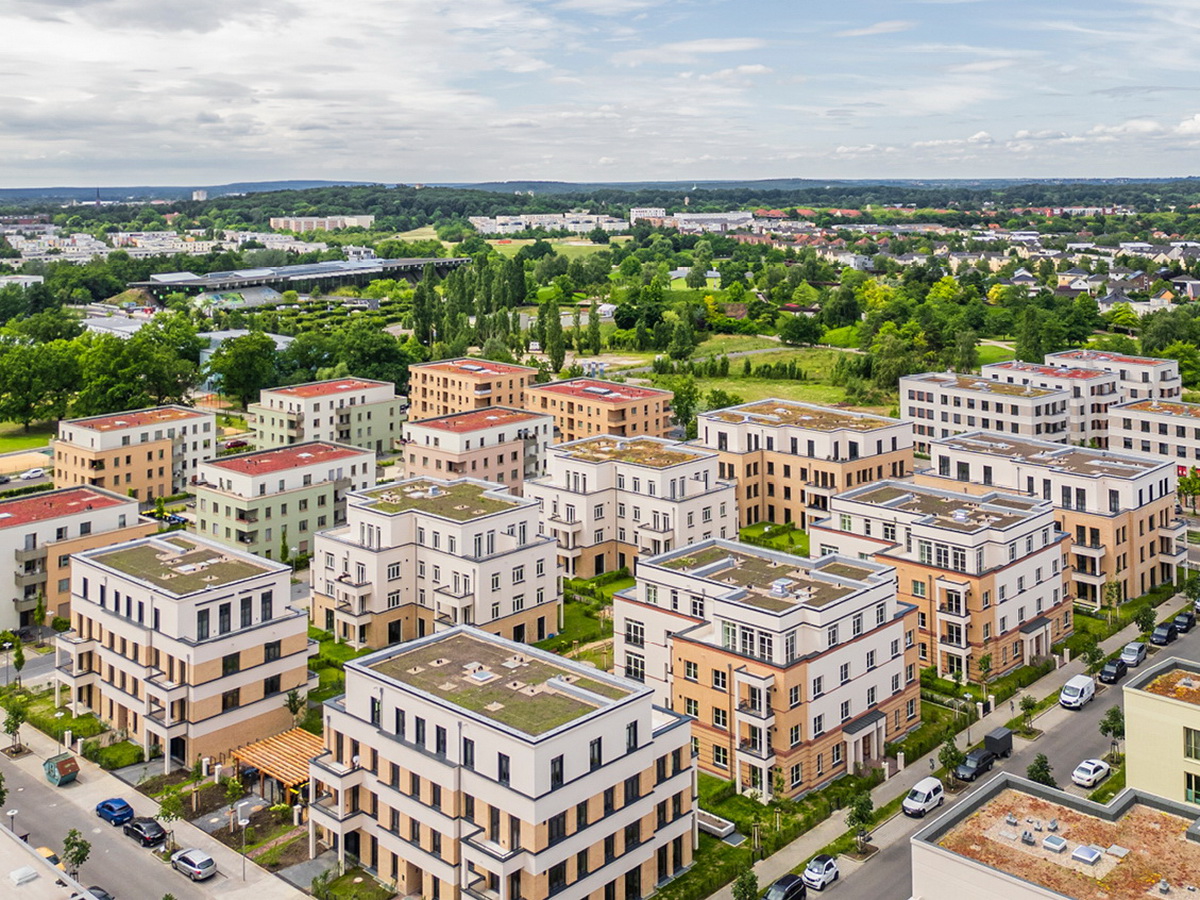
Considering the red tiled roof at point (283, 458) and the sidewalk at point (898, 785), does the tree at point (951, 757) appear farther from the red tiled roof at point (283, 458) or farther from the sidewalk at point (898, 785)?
the red tiled roof at point (283, 458)

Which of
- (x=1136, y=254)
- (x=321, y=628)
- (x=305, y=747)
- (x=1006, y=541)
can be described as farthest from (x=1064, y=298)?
(x=305, y=747)

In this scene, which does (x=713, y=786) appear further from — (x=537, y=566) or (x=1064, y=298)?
(x=1064, y=298)

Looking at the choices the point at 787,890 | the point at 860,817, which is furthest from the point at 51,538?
the point at 860,817

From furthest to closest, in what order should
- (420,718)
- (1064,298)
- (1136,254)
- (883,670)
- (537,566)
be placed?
(1136,254) → (1064,298) → (537,566) → (883,670) → (420,718)

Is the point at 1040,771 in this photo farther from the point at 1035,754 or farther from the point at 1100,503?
the point at 1100,503

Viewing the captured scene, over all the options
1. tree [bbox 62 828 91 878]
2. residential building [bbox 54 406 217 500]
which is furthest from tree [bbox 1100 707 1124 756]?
residential building [bbox 54 406 217 500]

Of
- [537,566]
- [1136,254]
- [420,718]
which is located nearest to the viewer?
[420,718]
